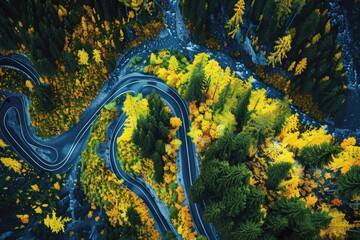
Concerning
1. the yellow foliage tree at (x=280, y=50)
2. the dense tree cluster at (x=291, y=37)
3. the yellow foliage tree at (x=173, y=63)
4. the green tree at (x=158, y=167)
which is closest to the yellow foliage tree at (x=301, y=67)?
the dense tree cluster at (x=291, y=37)

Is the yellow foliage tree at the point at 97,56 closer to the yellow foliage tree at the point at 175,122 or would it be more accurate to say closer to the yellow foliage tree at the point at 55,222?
the yellow foliage tree at the point at 175,122

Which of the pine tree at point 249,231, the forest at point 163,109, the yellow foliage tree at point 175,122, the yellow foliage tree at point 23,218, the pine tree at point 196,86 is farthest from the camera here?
the yellow foliage tree at point 23,218

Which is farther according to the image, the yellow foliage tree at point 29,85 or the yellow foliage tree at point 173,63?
the yellow foliage tree at point 29,85

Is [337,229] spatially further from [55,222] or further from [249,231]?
[55,222]

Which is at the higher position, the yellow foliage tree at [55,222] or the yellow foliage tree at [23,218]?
the yellow foliage tree at [23,218]

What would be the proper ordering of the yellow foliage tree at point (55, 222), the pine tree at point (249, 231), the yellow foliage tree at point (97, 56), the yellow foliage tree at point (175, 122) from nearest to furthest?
1. the pine tree at point (249, 231)
2. the yellow foliage tree at point (175, 122)
3. the yellow foliage tree at point (55, 222)
4. the yellow foliage tree at point (97, 56)

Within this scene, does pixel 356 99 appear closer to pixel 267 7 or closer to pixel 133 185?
pixel 267 7

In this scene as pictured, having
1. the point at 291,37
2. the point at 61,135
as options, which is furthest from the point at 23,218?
the point at 291,37
